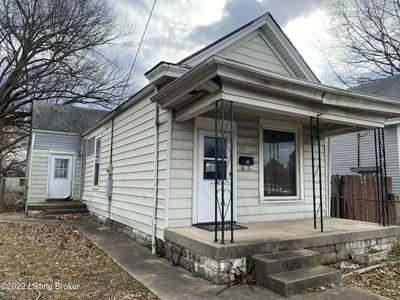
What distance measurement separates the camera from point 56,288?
12.5ft

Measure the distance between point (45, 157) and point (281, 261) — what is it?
1138cm

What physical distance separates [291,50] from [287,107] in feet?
10.00

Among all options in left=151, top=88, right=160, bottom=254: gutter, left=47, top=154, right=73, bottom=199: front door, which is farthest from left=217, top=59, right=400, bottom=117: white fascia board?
left=47, top=154, right=73, bottom=199: front door

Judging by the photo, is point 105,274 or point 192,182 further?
point 192,182

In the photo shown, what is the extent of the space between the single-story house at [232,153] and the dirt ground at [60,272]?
0.99 metres

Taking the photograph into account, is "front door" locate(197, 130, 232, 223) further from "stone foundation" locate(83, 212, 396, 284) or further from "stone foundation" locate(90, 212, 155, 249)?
"stone foundation" locate(90, 212, 155, 249)

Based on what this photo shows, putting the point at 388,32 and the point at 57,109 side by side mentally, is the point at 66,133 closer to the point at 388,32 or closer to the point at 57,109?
the point at 57,109

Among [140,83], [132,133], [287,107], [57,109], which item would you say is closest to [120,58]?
[140,83]

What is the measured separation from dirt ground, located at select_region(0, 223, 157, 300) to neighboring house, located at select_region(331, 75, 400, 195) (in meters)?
10.4

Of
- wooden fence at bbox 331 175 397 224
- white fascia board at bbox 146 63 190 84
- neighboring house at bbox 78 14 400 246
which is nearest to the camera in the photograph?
neighboring house at bbox 78 14 400 246

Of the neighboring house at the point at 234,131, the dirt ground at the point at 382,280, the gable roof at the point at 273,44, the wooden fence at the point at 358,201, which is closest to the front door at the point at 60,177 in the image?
the neighboring house at the point at 234,131

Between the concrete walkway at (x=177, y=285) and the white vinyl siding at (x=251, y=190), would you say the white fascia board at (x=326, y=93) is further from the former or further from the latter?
the concrete walkway at (x=177, y=285)

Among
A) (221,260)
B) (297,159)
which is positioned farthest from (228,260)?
(297,159)

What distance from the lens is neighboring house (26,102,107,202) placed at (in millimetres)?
12250
